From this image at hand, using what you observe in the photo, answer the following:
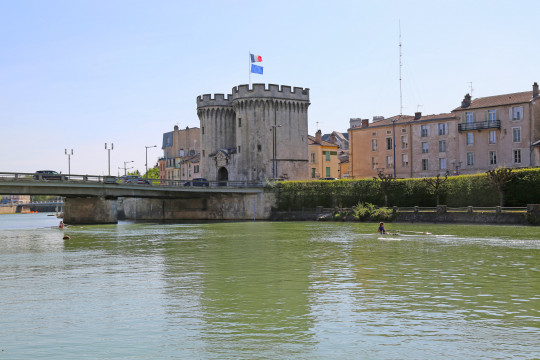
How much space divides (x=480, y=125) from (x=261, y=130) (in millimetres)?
32915

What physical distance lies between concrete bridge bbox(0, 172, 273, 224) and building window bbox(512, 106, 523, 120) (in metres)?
35.6

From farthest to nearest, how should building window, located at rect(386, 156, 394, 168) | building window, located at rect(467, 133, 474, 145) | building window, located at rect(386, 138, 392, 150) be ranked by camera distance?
building window, located at rect(386, 138, 392, 150) → building window, located at rect(386, 156, 394, 168) → building window, located at rect(467, 133, 474, 145)

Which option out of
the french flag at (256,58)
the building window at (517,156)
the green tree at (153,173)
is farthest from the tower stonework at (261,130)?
the green tree at (153,173)

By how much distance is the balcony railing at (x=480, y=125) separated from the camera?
8762 cm

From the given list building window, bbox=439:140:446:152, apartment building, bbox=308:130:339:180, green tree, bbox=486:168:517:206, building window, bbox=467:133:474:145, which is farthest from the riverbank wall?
apartment building, bbox=308:130:339:180

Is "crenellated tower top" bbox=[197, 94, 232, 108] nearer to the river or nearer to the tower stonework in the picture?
the tower stonework

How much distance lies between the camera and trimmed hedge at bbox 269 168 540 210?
6488 centimetres

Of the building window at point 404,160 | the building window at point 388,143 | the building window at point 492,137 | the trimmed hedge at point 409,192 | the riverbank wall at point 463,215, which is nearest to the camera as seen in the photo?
the riverbank wall at point 463,215

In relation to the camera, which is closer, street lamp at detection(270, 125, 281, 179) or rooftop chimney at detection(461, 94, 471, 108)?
rooftop chimney at detection(461, 94, 471, 108)

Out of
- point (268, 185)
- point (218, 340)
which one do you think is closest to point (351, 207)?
point (268, 185)

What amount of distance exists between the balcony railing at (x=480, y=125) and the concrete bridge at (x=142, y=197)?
2952 centimetres

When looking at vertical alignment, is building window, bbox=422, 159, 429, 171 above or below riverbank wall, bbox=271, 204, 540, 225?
above

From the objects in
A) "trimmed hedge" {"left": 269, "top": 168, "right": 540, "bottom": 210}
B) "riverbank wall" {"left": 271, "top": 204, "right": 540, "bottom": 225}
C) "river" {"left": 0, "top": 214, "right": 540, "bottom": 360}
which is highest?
"trimmed hedge" {"left": 269, "top": 168, "right": 540, "bottom": 210}

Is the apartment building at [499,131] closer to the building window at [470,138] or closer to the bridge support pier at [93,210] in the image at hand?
the building window at [470,138]
